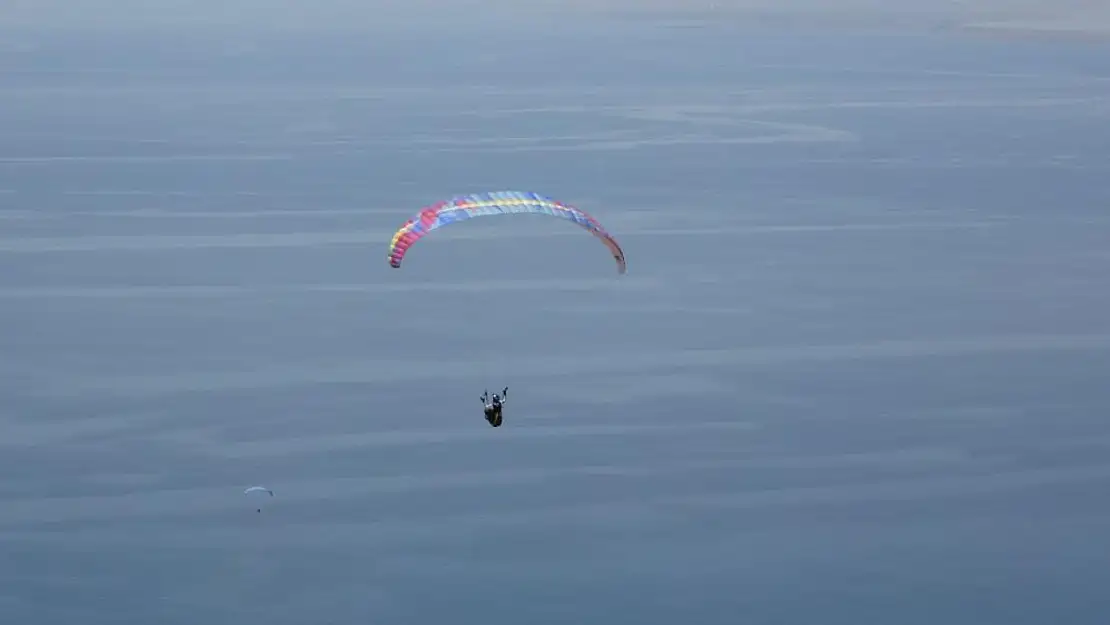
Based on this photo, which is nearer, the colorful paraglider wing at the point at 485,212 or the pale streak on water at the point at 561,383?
the colorful paraglider wing at the point at 485,212

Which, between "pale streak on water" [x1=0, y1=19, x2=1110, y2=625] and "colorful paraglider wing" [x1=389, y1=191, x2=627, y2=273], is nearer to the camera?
"colorful paraglider wing" [x1=389, y1=191, x2=627, y2=273]

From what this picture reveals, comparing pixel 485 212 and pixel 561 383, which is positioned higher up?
pixel 561 383

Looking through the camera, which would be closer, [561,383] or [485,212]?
[485,212]

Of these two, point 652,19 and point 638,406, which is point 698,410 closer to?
point 638,406

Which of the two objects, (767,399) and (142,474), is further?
(767,399)

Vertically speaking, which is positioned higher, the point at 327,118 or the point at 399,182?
A: the point at 327,118

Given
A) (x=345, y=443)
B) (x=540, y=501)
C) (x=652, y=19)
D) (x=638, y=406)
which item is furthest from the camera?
(x=652, y=19)

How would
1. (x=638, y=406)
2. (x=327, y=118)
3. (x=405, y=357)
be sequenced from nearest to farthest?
(x=638, y=406) < (x=405, y=357) < (x=327, y=118)

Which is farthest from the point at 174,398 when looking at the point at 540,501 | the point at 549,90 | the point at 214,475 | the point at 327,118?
the point at 549,90
